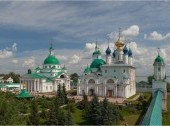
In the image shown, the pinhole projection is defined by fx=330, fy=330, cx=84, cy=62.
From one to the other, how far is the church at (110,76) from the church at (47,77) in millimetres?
9375

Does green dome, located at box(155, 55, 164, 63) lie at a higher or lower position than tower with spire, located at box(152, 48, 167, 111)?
higher

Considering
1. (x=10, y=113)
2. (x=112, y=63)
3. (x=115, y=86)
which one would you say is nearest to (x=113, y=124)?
(x=10, y=113)

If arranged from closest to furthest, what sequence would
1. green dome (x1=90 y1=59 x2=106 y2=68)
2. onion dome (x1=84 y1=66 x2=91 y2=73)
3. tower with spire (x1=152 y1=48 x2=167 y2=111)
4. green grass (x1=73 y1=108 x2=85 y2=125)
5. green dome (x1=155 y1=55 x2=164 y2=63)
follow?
1. green grass (x1=73 y1=108 x2=85 y2=125)
2. tower with spire (x1=152 y1=48 x2=167 y2=111)
3. green dome (x1=155 y1=55 x2=164 y2=63)
4. onion dome (x1=84 y1=66 x2=91 y2=73)
5. green dome (x1=90 y1=59 x2=106 y2=68)

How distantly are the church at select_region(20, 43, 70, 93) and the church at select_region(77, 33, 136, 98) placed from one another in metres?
9.37

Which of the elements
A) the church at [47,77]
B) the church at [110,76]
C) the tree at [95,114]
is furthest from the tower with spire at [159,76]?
the church at [47,77]

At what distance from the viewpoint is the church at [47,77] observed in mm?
52312

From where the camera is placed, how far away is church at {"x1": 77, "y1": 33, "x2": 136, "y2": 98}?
42844 mm

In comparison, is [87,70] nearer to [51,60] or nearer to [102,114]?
[51,60]

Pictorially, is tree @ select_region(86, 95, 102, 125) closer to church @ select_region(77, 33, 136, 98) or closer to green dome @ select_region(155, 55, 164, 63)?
green dome @ select_region(155, 55, 164, 63)

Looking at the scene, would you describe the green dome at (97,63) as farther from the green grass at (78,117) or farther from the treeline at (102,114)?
the treeline at (102,114)

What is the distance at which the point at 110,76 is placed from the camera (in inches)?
1716

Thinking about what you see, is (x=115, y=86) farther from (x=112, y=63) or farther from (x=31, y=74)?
(x=31, y=74)

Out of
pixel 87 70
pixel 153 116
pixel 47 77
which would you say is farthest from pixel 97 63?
pixel 153 116

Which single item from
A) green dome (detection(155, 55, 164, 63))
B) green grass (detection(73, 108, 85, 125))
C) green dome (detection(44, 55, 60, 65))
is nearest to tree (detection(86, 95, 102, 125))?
green grass (detection(73, 108, 85, 125))
